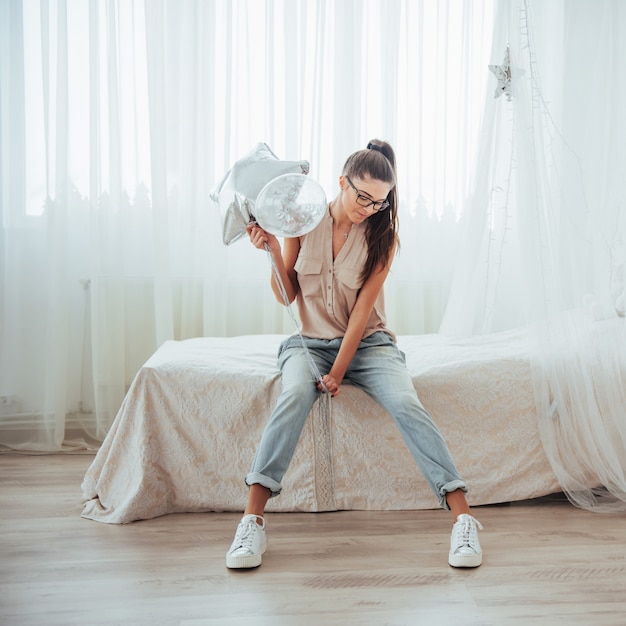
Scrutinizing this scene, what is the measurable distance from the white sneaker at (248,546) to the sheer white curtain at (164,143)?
4.49ft

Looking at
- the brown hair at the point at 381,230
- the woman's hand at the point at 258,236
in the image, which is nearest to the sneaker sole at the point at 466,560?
the brown hair at the point at 381,230

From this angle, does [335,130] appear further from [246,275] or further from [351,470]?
[351,470]

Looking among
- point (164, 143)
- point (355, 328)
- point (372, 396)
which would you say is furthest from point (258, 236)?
point (164, 143)

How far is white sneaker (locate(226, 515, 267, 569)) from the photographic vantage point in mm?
1686

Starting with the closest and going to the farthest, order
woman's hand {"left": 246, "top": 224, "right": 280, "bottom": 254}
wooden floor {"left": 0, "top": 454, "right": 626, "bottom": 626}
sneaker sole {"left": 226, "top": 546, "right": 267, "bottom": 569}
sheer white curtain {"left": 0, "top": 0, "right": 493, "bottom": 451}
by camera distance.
Answer: 1. wooden floor {"left": 0, "top": 454, "right": 626, "bottom": 626}
2. sneaker sole {"left": 226, "top": 546, "right": 267, "bottom": 569}
3. woman's hand {"left": 246, "top": 224, "right": 280, "bottom": 254}
4. sheer white curtain {"left": 0, "top": 0, "right": 493, "bottom": 451}

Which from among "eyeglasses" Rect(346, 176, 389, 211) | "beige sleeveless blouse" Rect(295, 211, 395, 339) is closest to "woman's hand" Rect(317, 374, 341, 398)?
"beige sleeveless blouse" Rect(295, 211, 395, 339)

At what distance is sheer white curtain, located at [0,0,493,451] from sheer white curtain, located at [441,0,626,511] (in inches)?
34.5

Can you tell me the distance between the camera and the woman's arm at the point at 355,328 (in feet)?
6.54

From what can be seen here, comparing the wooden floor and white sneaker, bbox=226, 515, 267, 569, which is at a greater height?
white sneaker, bbox=226, 515, 267, 569

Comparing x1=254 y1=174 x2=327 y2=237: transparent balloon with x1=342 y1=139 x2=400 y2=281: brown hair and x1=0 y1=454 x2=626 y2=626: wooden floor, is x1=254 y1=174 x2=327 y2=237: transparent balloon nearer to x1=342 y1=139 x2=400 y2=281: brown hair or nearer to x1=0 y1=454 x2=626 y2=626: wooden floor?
x1=342 y1=139 x2=400 y2=281: brown hair

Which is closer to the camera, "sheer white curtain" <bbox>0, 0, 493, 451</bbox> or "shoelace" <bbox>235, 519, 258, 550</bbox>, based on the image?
"shoelace" <bbox>235, 519, 258, 550</bbox>

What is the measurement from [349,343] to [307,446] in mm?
322

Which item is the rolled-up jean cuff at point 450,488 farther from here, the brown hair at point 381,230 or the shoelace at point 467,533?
the brown hair at point 381,230

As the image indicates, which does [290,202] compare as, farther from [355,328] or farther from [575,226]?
[575,226]
